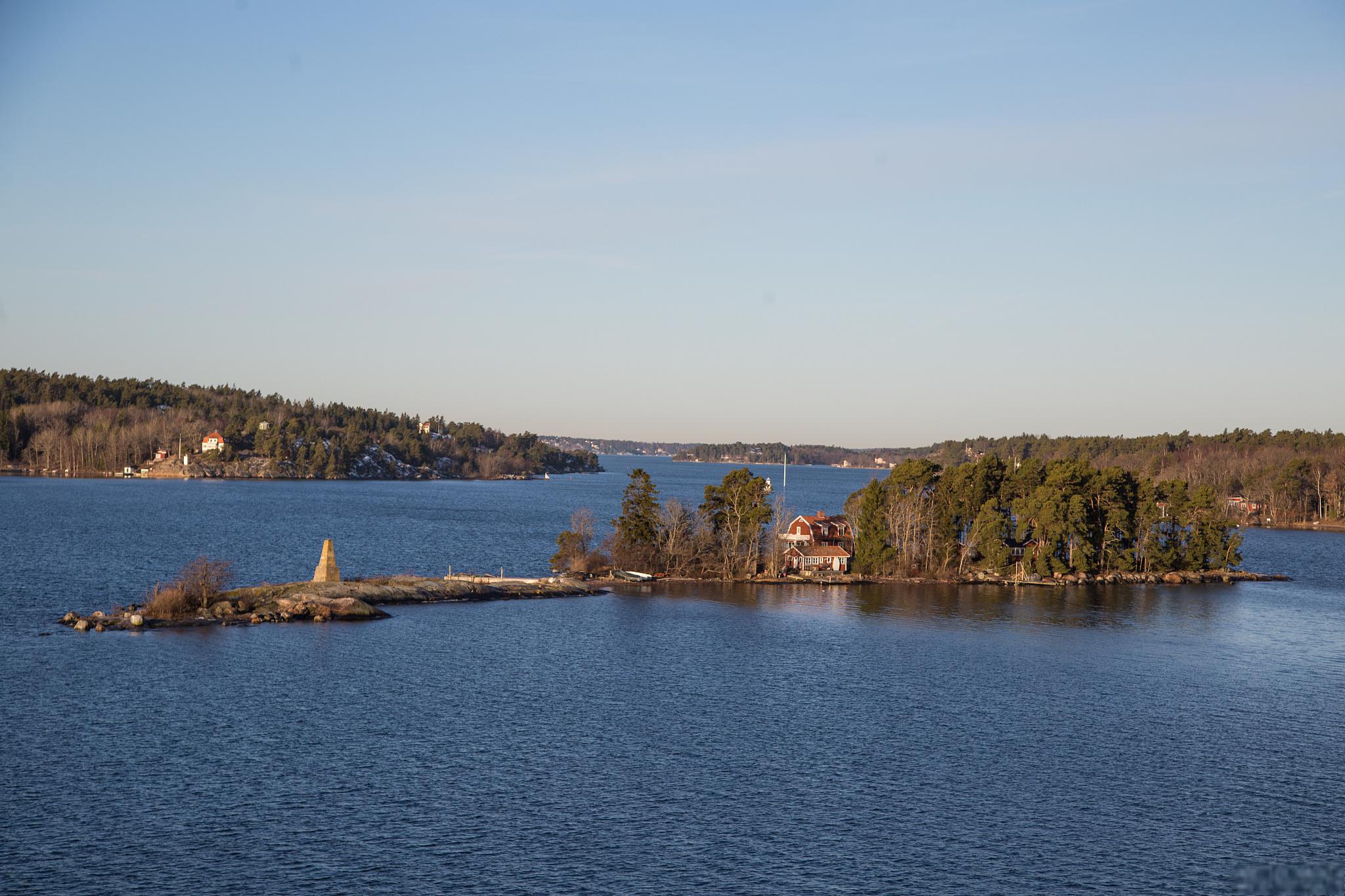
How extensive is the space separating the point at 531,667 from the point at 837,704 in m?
16.7

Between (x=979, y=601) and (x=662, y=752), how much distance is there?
51884 millimetres

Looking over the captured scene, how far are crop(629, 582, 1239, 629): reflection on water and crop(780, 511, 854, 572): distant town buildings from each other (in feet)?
13.8

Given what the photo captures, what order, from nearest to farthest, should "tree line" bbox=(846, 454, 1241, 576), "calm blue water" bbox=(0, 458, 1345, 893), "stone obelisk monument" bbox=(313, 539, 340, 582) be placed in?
"calm blue water" bbox=(0, 458, 1345, 893) < "stone obelisk monument" bbox=(313, 539, 340, 582) < "tree line" bbox=(846, 454, 1241, 576)

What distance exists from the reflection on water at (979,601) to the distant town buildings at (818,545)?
13.8ft

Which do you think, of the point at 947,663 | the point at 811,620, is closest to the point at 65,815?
the point at 947,663

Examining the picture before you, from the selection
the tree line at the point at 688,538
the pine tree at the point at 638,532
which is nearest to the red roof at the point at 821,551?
the tree line at the point at 688,538

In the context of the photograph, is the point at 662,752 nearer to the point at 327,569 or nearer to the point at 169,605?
the point at 169,605

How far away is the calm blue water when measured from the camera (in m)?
30.9

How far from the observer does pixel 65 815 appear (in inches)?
1277

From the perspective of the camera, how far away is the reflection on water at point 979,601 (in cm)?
7725

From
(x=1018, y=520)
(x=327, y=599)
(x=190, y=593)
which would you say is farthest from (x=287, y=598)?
(x=1018, y=520)

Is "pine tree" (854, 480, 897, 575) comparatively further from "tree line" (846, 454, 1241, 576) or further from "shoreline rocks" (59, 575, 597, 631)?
"shoreline rocks" (59, 575, 597, 631)

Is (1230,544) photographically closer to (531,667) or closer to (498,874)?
(531,667)

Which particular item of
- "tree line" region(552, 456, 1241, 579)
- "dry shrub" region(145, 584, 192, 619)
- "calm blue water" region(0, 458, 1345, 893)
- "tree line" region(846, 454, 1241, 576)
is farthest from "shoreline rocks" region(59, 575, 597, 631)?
"tree line" region(846, 454, 1241, 576)
